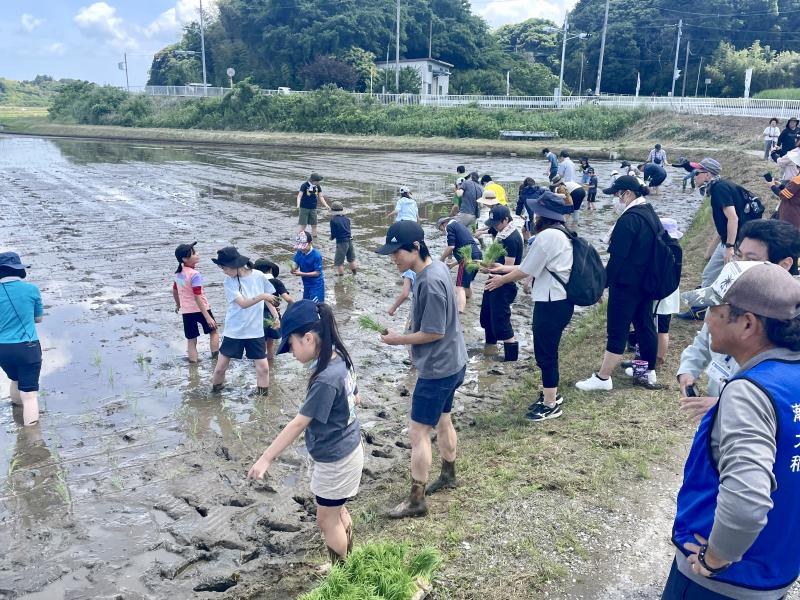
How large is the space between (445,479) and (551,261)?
2216 mm

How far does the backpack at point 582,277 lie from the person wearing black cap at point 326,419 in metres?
2.61

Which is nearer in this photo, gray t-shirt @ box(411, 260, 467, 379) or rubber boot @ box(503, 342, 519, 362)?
gray t-shirt @ box(411, 260, 467, 379)

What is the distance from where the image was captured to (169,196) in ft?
70.9

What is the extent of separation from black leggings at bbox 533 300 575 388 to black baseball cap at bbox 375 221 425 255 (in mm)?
1921

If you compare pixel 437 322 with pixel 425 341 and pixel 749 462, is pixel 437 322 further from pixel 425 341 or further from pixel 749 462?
pixel 749 462

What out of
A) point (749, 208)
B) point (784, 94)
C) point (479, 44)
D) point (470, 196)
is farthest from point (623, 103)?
point (749, 208)

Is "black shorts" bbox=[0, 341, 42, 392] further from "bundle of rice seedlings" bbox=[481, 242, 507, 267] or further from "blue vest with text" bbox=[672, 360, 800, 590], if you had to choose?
"blue vest with text" bbox=[672, 360, 800, 590]

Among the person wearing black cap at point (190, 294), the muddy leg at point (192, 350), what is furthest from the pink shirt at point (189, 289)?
the muddy leg at point (192, 350)

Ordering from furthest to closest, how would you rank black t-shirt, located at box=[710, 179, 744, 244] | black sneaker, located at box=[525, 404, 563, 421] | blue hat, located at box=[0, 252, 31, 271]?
black t-shirt, located at box=[710, 179, 744, 244], blue hat, located at box=[0, 252, 31, 271], black sneaker, located at box=[525, 404, 563, 421]

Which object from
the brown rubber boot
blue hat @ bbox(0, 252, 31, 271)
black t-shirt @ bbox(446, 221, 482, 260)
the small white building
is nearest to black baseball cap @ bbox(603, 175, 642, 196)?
black t-shirt @ bbox(446, 221, 482, 260)

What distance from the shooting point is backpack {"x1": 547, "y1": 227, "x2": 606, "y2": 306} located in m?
5.80

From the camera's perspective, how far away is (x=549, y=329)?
19.6 feet

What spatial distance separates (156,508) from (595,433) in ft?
13.1

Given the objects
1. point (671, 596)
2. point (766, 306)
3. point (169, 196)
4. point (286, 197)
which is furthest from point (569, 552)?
point (169, 196)
